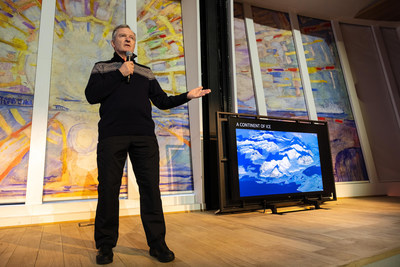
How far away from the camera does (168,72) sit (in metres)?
3.56

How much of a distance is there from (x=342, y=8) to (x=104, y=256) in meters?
5.20

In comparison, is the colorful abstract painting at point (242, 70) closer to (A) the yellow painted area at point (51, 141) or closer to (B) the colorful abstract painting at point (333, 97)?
(B) the colorful abstract painting at point (333, 97)

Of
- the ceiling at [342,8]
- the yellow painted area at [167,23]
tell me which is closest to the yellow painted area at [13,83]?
the yellow painted area at [167,23]

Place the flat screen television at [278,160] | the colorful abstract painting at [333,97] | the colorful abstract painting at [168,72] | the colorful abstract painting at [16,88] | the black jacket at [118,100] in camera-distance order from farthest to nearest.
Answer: the colorful abstract painting at [333,97] → the colorful abstract painting at [168,72] → the flat screen television at [278,160] → the colorful abstract painting at [16,88] → the black jacket at [118,100]

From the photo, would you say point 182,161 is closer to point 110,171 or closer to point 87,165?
point 87,165

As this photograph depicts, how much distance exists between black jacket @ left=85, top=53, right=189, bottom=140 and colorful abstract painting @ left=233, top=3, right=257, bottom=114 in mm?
2444

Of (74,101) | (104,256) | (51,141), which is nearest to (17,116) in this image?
(51,141)

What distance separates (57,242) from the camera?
6.12 ft

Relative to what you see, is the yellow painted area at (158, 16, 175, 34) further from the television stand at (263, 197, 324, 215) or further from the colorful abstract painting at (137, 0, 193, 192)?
the television stand at (263, 197, 324, 215)

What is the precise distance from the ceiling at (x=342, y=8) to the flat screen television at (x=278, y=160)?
7.23ft

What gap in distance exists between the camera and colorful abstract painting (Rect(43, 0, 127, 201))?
2.86m

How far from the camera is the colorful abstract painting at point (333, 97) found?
14.3 ft

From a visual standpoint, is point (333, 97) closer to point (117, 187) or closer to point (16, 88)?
point (117, 187)

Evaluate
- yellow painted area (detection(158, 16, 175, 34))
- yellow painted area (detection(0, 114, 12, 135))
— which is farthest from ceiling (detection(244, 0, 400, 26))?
yellow painted area (detection(0, 114, 12, 135))
